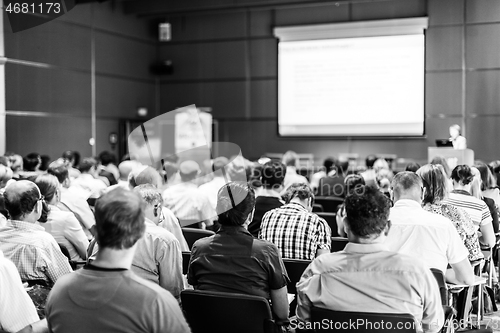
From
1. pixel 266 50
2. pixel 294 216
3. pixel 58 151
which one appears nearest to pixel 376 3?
pixel 266 50

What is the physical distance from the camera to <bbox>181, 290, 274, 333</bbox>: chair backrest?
100 inches

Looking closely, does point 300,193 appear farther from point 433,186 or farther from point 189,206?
point 189,206

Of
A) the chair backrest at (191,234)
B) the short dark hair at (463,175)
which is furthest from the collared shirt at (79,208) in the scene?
the short dark hair at (463,175)

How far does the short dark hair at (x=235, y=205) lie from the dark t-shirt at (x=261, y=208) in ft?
5.53

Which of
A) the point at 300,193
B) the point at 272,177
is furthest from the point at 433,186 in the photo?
the point at 272,177

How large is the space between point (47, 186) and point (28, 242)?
52.4 inches

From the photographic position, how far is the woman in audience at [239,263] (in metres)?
2.88

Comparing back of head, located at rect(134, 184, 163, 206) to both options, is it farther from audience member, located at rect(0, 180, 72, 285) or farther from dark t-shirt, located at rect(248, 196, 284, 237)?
dark t-shirt, located at rect(248, 196, 284, 237)

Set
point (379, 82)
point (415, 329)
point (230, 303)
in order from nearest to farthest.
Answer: point (415, 329) < point (230, 303) < point (379, 82)

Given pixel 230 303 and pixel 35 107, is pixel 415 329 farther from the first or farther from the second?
pixel 35 107

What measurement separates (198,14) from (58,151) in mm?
4827

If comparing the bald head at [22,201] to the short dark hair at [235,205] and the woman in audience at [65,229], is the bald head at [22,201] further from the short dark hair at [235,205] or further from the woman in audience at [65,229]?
the woman in audience at [65,229]

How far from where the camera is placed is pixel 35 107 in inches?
449

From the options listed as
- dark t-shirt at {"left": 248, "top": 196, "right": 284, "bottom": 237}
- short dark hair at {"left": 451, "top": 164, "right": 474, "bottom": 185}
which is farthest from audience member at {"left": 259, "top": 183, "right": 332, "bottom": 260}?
short dark hair at {"left": 451, "top": 164, "right": 474, "bottom": 185}
